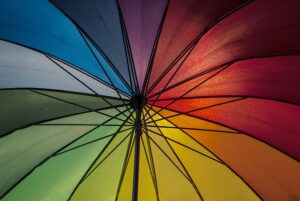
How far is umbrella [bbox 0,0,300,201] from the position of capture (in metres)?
2.43

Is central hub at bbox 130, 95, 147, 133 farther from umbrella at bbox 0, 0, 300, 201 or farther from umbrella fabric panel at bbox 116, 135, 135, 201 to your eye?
umbrella fabric panel at bbox 116, 135, 135, 201

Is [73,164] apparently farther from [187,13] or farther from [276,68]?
[276,68]

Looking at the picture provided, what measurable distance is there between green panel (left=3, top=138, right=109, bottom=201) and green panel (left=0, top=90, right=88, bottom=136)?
0.49 m

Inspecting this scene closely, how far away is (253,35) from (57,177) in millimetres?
2320

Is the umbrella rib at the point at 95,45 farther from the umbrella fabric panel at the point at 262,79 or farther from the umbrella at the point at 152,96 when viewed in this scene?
the umbrella fabric panel at the point at 262,79

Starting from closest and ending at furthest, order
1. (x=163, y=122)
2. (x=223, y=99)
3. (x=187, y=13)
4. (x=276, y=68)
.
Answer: (x=187, y=13) < (x=276, y=68) < (x=223, y=99) < (x=163, y=122)

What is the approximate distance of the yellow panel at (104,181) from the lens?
3.31 m

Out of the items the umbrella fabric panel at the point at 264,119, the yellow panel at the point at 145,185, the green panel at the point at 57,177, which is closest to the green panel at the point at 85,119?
the green panel at the point at 57,177

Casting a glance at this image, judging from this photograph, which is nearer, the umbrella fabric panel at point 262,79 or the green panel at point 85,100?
the umbrella fabric panel at point 262,79

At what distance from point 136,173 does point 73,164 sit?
0.75 metres

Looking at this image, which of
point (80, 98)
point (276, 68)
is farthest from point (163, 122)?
point (276, 68)

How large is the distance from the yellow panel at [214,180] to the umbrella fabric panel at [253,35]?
1.14 metres

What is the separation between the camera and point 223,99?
309cm

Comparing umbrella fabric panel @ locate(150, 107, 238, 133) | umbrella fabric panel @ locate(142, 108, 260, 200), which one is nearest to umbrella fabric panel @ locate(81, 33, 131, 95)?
umbrella fabric panel @ locate(150, 107, 238, 133)
